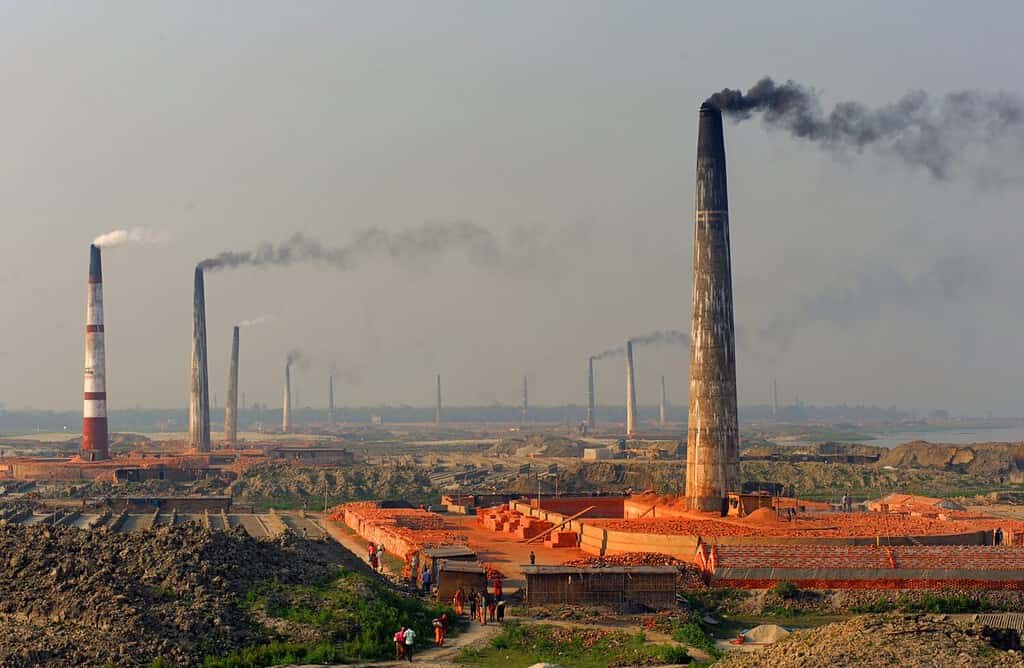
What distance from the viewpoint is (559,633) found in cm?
2861

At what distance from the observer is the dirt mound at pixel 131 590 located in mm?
25109

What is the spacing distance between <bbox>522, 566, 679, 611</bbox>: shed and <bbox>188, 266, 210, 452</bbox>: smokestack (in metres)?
71.1

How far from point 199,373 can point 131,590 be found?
242ft

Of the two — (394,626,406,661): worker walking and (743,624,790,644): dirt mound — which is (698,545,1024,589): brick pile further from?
(394,626,406,661): worker walking

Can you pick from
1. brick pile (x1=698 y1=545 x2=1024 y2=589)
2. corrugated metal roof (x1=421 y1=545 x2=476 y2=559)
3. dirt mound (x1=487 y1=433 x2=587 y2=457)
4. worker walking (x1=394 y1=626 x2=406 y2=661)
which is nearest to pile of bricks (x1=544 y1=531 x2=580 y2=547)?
corrugated metal roof (x1=421 y1=545 x2=476 y2=559)

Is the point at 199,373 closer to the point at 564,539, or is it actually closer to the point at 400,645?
the point at 564,539

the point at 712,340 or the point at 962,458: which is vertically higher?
the point at 712,340

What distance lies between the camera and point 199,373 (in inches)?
3937

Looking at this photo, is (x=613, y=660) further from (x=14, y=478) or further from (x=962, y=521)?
(x=14, y=478)

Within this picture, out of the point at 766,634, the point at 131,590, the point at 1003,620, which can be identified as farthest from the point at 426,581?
the point at 1003,620

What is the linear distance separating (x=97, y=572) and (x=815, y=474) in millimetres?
63311

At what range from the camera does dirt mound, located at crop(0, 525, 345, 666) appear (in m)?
25.1

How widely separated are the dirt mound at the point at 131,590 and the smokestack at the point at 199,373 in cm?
6721

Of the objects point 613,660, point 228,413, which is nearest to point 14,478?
point 228,413
